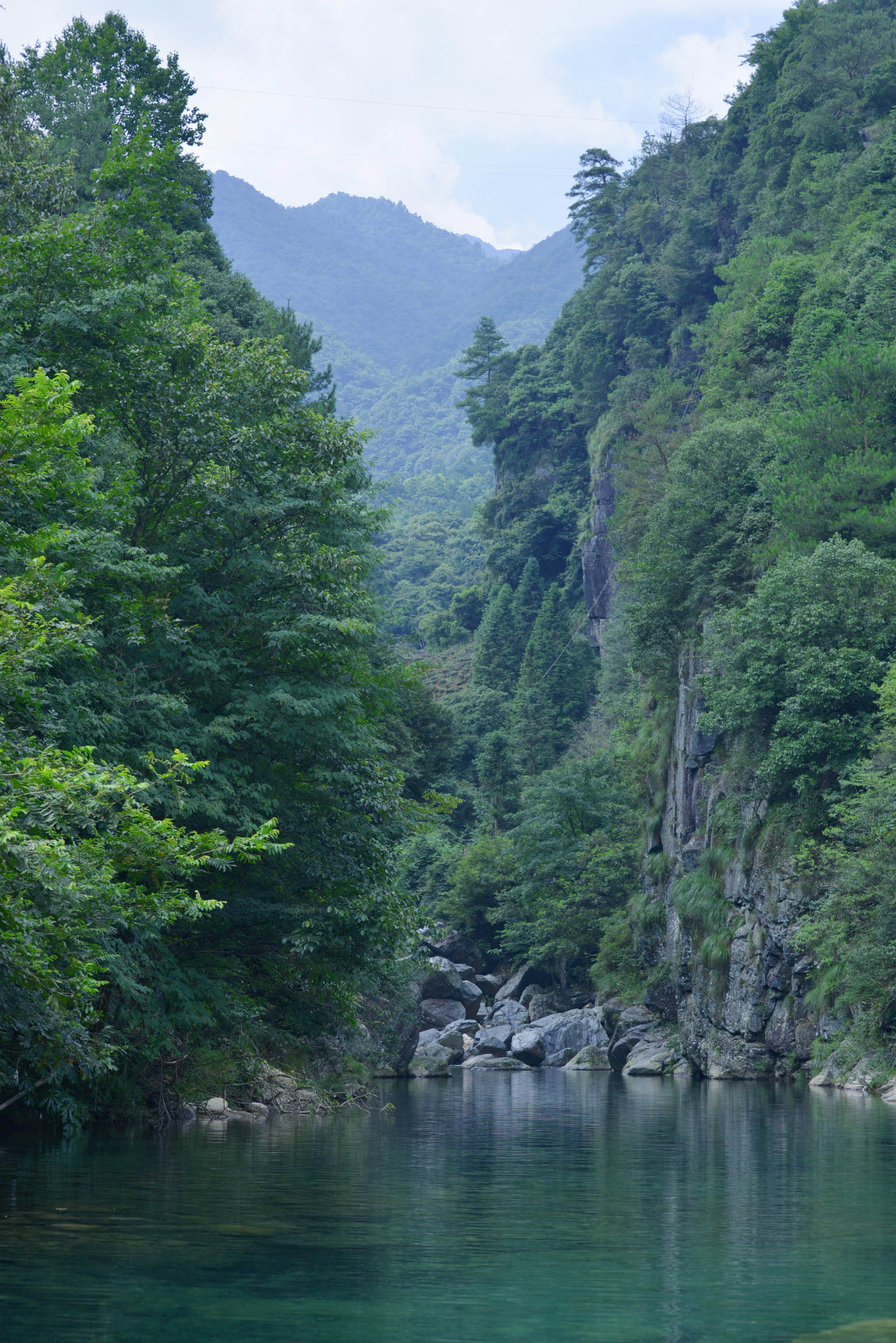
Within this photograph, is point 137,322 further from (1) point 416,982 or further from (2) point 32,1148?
(1) point 416,982

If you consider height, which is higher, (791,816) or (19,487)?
(19,487)

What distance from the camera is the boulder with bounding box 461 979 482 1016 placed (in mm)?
60562

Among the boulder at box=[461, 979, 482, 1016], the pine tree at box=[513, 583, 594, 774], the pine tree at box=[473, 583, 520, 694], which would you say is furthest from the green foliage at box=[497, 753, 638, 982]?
the pine tree at box=[473, 583, 520, 694]

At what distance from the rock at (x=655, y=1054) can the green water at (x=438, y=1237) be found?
28.0m

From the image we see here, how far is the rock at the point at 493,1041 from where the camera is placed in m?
53.1

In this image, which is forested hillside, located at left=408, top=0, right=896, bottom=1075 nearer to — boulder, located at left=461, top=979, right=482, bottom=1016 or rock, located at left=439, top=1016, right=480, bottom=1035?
boulder, located at left=461, top=979, right=482, bottom=1016

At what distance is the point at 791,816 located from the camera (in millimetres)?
41312

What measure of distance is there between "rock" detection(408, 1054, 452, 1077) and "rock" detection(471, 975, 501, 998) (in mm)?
18181

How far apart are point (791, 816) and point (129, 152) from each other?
92.8 ft

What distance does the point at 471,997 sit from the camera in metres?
61.2

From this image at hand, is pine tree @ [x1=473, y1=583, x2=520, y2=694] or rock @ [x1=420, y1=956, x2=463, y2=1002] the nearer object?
rock @ [x1=420, y1=956, x2=463, y2=1002]

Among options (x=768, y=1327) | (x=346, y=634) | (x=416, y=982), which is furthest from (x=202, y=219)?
(x=768, y=1327)

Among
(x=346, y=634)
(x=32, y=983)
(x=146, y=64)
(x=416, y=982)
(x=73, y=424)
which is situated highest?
(x=146, y=64)

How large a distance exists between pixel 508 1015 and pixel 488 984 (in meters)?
5.16
